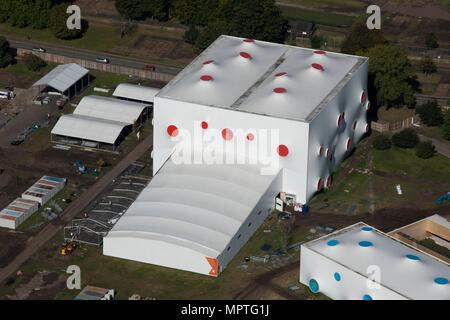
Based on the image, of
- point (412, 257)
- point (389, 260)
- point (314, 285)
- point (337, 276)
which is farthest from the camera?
point (314, 285)

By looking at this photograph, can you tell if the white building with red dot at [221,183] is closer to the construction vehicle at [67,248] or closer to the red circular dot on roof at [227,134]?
the red circular dot on roof at [227,134]

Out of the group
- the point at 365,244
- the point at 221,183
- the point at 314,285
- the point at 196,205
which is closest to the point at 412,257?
the point at 365,244

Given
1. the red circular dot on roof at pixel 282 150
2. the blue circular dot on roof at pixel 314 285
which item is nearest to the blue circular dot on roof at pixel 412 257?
the blue circular dot on roof at pixel 314 285

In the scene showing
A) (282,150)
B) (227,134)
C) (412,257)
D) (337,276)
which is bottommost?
(337,276)

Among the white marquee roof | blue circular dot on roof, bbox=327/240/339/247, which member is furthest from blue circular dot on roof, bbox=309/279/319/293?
the white marquee roof

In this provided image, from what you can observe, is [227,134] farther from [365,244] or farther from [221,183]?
[365,244]
